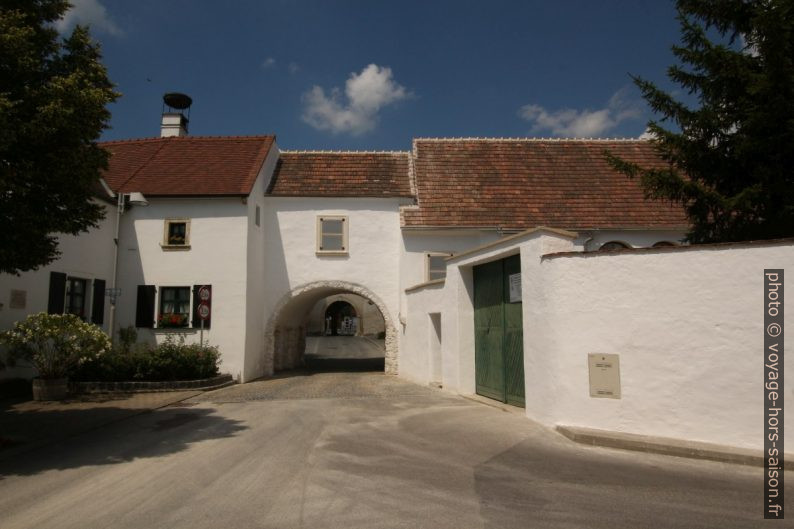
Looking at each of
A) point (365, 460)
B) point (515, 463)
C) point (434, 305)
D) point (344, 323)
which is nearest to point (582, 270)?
point (515, 463)

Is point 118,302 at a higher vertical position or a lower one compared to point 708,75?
lower

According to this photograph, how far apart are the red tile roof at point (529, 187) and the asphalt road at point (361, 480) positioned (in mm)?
10125

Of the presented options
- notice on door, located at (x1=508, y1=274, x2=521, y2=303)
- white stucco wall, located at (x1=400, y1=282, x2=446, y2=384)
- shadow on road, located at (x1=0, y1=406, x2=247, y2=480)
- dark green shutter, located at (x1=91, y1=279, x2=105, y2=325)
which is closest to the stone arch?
white stucco wall, located at (x1=400, y1=282, x2=446, y2=384)

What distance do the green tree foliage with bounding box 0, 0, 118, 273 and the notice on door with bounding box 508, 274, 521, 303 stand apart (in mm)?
7480

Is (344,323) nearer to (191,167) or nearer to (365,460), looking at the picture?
(191,167)

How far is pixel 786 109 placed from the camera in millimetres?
9586

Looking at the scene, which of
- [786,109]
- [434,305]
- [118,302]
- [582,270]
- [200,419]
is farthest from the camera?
[118,302]

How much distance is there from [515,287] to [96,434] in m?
8.06

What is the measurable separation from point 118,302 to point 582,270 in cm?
1542

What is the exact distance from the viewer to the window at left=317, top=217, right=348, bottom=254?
1992 cm

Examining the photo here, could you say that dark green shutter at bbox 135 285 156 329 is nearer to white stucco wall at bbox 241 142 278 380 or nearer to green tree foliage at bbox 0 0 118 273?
white stucco wall at bbox 241 142 278 380

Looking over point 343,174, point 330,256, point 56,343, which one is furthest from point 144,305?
point 343,174

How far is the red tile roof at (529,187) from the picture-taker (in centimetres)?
1895

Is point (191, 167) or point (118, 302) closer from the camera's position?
point (118, 302)
